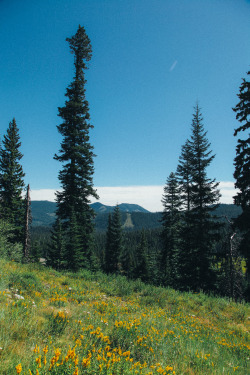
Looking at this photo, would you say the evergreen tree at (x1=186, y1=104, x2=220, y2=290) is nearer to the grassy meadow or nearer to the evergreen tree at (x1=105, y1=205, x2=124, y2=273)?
the grassy meadow

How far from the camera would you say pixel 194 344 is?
13.3 ft

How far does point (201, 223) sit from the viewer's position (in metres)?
16.5

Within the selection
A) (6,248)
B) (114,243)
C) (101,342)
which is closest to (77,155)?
(6,248)

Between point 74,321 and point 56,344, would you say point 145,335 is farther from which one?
point 56,344

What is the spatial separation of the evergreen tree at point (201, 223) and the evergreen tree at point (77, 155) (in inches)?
375

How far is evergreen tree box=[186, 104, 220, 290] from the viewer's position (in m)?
15.8

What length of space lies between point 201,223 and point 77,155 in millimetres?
12650

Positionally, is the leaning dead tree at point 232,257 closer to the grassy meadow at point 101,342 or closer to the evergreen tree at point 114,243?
the grassy meadow at point 101,342

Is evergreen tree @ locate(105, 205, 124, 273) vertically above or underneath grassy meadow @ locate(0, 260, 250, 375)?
underneath

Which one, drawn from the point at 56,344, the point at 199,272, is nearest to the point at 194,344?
the point at 56,344

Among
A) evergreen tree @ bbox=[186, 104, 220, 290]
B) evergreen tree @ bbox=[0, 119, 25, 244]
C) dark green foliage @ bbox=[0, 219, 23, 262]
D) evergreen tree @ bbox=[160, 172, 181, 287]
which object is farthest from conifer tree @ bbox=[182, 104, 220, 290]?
evergreen tree @ bbox=[0, 119, 25, 244]

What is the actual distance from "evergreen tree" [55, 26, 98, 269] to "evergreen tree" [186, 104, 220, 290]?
9.52 m

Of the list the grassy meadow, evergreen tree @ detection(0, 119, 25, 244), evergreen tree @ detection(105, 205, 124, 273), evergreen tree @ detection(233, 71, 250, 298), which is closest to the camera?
the grassy meadow

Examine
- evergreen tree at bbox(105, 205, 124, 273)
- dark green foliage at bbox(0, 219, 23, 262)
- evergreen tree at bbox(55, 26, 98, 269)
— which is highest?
evergreen tree at bbox(55, 26, 98, 269)
